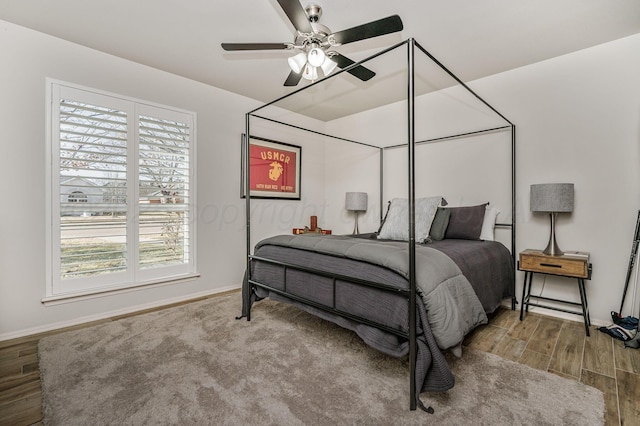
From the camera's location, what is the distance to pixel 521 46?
254 centimetres

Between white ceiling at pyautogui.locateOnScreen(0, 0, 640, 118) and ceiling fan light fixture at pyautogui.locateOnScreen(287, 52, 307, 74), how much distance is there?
0.34 metres

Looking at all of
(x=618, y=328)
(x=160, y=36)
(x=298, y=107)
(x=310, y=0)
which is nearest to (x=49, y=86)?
(x=160, y=36)

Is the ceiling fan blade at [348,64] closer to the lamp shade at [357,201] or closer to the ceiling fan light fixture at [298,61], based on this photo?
the ceiling fan light fixture at [298,61]

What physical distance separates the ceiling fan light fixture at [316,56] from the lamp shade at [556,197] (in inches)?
83.5

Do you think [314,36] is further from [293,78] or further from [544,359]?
[544,359]

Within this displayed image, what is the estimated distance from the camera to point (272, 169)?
407 cm

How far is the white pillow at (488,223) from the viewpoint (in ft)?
9.53

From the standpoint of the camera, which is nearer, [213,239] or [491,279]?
[491,279]

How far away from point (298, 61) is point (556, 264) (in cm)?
260

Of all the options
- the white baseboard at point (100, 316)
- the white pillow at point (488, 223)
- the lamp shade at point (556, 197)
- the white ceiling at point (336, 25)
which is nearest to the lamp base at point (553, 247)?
the lamp shade at point (556, 197)

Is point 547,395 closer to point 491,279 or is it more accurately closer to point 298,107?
point 491,279

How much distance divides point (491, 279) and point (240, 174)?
293cm

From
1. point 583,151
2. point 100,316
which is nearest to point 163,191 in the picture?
point 100,316

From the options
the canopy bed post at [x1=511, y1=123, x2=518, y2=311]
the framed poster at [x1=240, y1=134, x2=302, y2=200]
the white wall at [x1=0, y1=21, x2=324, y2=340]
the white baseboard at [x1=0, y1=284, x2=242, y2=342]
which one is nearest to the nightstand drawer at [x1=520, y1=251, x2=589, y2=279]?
the canopy bed post at [x1=511, y1=123, x2=518, y2=311]
